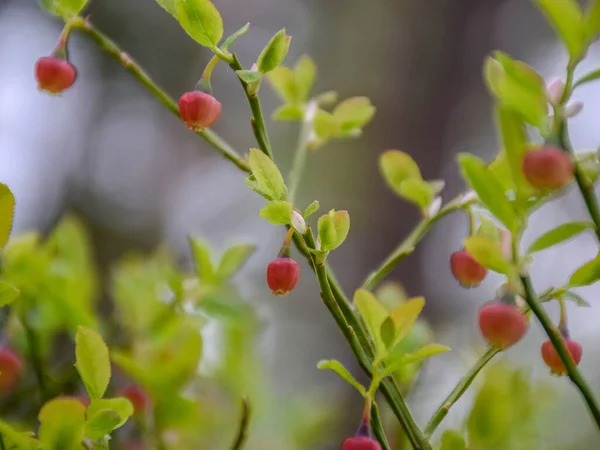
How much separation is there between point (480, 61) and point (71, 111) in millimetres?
1914

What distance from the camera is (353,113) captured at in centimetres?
46

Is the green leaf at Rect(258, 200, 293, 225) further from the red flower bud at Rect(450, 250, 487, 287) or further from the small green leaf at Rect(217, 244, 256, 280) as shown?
the small green leaf at Rect(217, 244, 256, 280)

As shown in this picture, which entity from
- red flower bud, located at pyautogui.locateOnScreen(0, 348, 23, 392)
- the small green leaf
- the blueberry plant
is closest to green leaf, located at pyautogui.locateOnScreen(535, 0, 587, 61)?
the blueberry plant

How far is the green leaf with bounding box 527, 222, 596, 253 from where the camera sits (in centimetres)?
30

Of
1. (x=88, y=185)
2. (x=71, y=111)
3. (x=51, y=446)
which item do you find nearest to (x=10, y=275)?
(x=51, y=446)

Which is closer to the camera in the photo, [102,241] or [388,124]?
[388,124]

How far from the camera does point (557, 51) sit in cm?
256

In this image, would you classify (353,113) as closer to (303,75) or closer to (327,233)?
(303,75)

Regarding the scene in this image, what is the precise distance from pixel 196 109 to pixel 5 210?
113 mm

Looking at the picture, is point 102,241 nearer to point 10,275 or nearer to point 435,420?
point 10,275

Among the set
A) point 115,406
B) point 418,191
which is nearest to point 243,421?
point 115,406

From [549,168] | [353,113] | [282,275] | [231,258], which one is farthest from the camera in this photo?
[231,258]

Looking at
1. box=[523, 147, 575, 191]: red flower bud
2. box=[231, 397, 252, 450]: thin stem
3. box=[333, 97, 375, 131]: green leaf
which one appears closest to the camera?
box=[523, 147, 575, 191]: red flower bud

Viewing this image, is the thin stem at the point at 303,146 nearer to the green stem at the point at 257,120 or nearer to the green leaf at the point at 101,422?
the green stem at the point at 257,120
